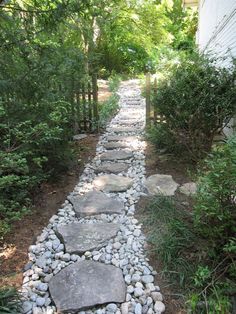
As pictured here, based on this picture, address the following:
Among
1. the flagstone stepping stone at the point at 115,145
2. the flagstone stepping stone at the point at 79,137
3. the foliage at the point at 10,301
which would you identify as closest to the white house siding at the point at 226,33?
the flagstone stepping stone at the point at 115,145

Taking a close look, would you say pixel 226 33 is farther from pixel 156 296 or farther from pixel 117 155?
pixel 156 296

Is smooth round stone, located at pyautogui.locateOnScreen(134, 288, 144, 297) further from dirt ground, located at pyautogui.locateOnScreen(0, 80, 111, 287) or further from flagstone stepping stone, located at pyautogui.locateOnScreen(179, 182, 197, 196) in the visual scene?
flagstone stepping stone, located at pyautogui.locateOnScreen(179, 182, 197, 196)

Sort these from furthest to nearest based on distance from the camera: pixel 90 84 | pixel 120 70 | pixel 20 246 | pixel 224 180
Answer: pixel 120 70, pixel 90 84, pixel 20 246, pixel 224 180

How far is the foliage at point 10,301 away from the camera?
2.03 m

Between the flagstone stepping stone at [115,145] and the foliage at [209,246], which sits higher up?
the foliage at [209,246]

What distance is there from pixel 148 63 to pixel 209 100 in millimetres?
11371

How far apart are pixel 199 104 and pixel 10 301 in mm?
3011

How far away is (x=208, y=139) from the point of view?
4.15 metres

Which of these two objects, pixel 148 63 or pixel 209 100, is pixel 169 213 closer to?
pixel 209 100

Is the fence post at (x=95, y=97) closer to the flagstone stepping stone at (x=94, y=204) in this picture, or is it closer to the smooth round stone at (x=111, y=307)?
the flagstone stepping stone at (x=94, y=204)

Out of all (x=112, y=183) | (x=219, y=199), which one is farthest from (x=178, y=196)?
(x=219, y=199)

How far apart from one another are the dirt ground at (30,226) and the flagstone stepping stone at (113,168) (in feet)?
0.92

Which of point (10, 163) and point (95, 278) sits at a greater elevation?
point (10, 163)

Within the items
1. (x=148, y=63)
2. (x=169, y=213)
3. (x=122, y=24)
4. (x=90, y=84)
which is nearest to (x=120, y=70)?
(x=148, y=63)
